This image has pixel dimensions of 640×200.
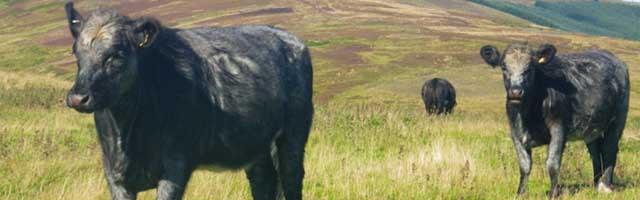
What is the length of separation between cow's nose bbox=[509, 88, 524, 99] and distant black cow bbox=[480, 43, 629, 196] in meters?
0.01

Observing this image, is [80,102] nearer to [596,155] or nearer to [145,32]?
[145,32]

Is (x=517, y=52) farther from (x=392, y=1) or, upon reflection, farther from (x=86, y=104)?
(x=392, y=1)

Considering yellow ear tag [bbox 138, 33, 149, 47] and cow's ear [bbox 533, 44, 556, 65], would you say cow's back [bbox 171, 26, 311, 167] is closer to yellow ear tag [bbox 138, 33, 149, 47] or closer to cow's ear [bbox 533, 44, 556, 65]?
yellow ear tag [bbox 138, 33, 149, 47]

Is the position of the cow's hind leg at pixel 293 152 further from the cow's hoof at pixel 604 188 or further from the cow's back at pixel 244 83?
the cow's hoof at pixel 604 188

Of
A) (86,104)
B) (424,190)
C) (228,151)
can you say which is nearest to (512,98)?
(424,190)

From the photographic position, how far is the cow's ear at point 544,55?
1161 centimetres

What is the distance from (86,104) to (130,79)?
0.59 metres

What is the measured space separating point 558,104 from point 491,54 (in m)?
1.31

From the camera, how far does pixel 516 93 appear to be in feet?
35.6

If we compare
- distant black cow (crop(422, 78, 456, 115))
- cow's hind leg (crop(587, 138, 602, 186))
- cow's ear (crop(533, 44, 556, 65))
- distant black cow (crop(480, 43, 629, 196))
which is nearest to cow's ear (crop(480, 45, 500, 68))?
distant black cow (crop(480, 43, 629, 196))

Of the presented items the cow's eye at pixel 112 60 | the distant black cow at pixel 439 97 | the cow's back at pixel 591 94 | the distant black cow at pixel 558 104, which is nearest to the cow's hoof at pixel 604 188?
the distant black cow at pixel 558 104

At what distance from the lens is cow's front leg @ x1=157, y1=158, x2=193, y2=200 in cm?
609

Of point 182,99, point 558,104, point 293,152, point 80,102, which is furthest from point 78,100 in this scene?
point 558,104

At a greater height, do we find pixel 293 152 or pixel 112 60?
pixel 112 60
